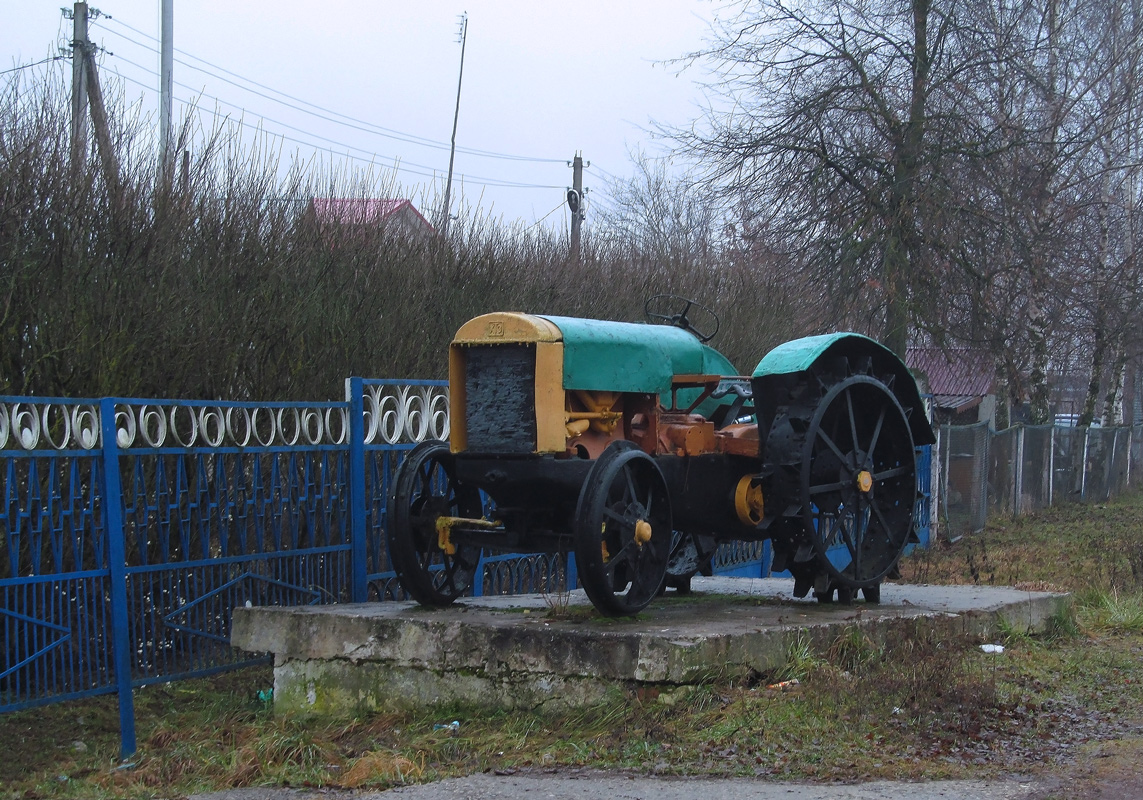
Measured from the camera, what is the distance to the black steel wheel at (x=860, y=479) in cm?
732

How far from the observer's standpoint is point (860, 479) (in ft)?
24.7

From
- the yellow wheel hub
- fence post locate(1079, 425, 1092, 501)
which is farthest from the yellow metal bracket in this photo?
fence post locate(1079, 425, 1092, 501)

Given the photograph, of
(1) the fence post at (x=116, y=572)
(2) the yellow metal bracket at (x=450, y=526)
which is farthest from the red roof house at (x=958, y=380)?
(1) the fence post at (x=116, y=572)

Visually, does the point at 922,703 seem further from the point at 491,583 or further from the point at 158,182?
the point at 158,182

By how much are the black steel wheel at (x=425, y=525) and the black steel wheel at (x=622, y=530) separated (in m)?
1.03

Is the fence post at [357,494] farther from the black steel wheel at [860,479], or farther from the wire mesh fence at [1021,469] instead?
the wire mesh fence at [1021,469]

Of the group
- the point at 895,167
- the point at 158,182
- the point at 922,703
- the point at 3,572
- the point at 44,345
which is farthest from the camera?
the point at 895,167

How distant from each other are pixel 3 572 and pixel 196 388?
203cm

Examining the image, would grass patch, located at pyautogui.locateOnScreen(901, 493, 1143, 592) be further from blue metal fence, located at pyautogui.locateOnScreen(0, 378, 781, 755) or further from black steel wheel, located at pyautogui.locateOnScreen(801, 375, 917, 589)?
blue metal fence, located at pyautogui.locateOnScreen(0, 378, 781, 755)

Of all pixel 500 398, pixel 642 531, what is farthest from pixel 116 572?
pixel 642 531

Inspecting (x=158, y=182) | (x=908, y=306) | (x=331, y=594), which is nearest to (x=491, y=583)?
(x=331, y=594)

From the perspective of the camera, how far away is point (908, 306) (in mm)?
16641

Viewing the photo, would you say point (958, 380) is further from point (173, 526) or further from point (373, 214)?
point (173, 526)

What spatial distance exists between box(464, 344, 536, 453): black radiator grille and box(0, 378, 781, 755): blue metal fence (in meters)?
1.33
